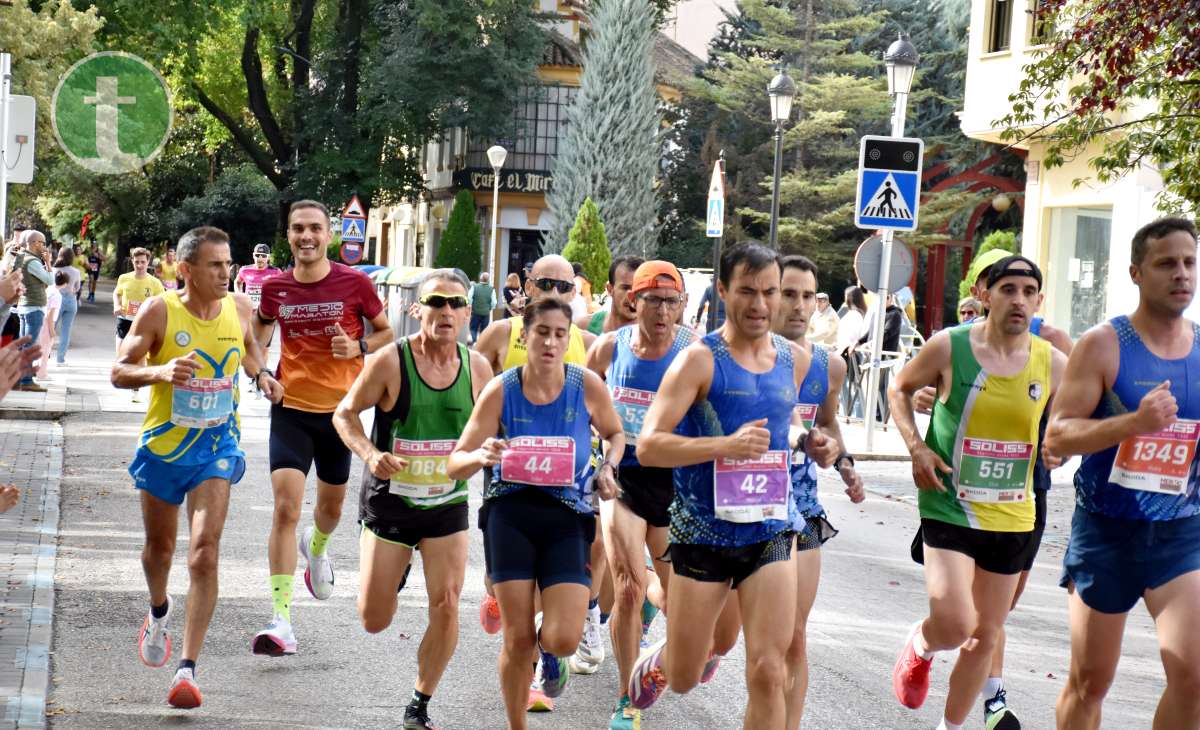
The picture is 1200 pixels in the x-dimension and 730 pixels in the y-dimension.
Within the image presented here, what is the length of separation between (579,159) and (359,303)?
45.7m

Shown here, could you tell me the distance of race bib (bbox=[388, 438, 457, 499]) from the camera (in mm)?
6832

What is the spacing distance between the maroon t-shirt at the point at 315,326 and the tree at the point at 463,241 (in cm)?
4504

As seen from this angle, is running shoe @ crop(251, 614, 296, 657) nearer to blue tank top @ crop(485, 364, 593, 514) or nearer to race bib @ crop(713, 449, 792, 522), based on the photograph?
blue tank top @ crop(485, 364, 593, 514)

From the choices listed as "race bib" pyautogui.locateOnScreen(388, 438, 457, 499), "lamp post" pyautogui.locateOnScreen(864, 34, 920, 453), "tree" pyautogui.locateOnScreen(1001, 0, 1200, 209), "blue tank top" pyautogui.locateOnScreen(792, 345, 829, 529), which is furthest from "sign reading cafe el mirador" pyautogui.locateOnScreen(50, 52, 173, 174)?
"blue tank top" pyautogui.locateOnScreen(792, 345, 829, 529)

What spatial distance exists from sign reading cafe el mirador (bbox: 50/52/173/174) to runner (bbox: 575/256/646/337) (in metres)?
30.9

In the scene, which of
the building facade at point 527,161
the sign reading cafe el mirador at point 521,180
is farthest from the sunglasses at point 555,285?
the sign reading cafe el mirador at point 521,180

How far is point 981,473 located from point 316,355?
367 cm

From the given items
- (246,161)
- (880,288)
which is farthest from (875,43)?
(880,288)

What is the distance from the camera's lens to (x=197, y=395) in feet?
24.7

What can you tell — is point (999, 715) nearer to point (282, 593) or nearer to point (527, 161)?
point (282, 593)

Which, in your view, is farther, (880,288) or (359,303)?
(880,288)

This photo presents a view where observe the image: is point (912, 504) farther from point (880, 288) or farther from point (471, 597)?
point (471, 597)

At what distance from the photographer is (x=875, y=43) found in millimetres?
53406

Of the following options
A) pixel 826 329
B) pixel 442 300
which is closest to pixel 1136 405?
pixel 442 300
